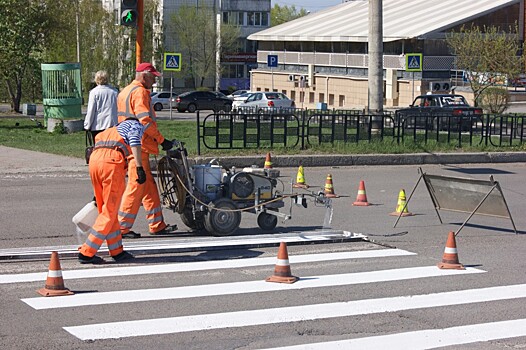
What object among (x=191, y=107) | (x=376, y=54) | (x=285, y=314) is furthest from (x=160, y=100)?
(x=285, y=314)

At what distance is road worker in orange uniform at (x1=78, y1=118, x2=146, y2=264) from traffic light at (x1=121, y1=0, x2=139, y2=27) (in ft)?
18.5

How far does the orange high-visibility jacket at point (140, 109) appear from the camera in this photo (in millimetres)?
11188

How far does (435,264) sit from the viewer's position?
10477 millimetres

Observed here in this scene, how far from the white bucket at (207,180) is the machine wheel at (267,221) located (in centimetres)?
84

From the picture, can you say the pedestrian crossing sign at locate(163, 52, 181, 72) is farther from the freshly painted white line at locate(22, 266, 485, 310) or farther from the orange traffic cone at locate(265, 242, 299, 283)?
the orange traffic cone at locate(265, 242, 299, 283)

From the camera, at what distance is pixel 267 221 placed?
12.3m

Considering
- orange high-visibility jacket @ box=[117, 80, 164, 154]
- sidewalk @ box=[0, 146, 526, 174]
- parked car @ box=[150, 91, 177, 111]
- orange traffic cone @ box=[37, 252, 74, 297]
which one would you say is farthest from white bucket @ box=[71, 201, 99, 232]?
parked car @ box=[150, 91, 177, 111]

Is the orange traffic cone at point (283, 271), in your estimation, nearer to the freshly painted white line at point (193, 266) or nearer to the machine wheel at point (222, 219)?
the freshly painted white line at point (193, 266)

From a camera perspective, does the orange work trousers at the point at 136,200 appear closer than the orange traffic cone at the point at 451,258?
No

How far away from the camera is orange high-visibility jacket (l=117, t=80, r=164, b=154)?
1119cm

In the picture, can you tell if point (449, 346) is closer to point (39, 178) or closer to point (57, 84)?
point (39, 178)

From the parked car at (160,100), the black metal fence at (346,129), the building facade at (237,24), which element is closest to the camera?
the black metal fence at (346,129)

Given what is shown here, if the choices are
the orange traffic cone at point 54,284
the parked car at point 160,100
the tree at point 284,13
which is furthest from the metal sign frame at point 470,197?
the tree at point 284,13

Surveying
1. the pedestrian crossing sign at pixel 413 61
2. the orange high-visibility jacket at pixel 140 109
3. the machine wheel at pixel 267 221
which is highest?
the pedestrian crossing sign at pixel 413 61
